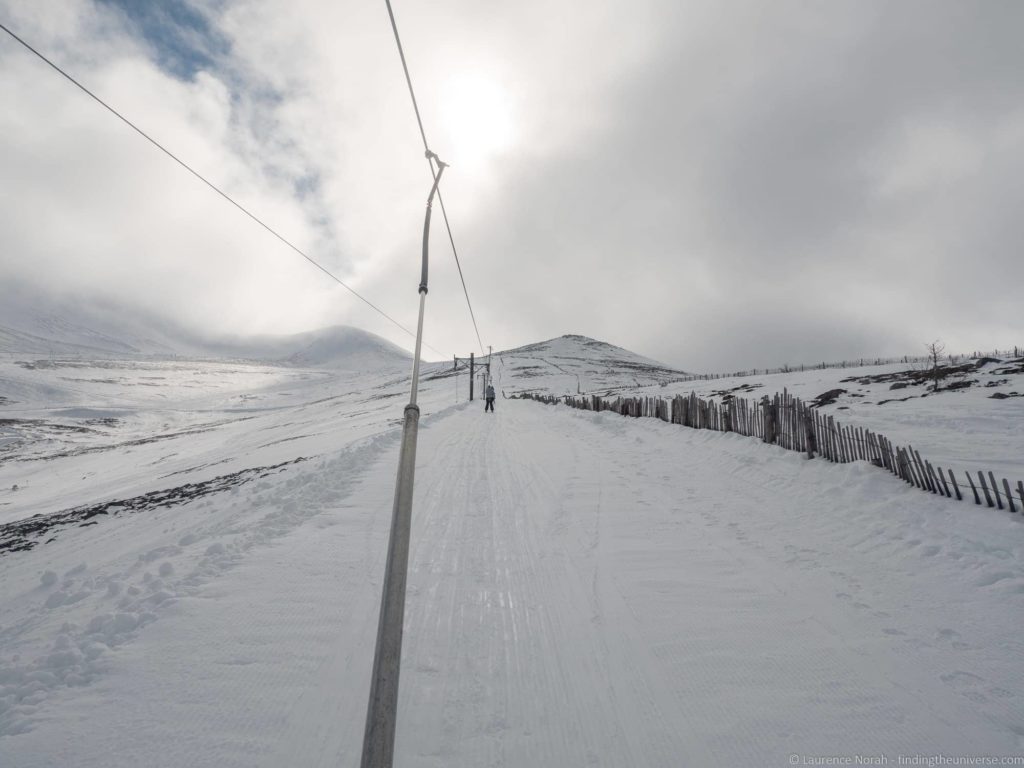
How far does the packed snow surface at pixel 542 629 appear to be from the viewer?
2254 millimetres

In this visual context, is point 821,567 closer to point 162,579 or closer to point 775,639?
point 775,639

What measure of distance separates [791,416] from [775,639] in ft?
22.9

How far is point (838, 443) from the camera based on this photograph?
290 inches

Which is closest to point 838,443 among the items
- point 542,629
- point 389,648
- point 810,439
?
point 810,439

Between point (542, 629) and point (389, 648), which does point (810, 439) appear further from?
point (389, 648)

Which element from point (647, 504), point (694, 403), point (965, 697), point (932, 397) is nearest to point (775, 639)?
point (965, 697)

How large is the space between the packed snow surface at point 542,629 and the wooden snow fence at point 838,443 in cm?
26

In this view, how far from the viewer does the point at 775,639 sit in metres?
3.05

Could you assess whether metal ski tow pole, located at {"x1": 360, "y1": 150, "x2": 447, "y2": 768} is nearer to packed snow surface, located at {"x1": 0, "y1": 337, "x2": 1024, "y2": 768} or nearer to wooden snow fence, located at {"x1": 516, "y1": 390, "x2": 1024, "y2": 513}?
packed snow surface, located at {"x1": 0, "y1": 337, "x2": 1024, "y2": 768}

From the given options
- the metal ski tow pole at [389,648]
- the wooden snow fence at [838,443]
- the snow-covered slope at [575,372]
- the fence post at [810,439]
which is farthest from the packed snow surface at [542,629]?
the snow-covered slope at [575,372]

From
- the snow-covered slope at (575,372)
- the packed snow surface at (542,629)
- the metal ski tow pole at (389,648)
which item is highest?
the snow-covered slope at (575,372)

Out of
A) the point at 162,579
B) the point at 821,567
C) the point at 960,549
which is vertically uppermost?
the point at 960,549

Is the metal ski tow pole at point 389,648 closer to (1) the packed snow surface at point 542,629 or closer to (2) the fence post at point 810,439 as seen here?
(1) the packed snow surface at point 542,629

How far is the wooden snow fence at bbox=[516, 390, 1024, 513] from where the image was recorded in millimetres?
4973
